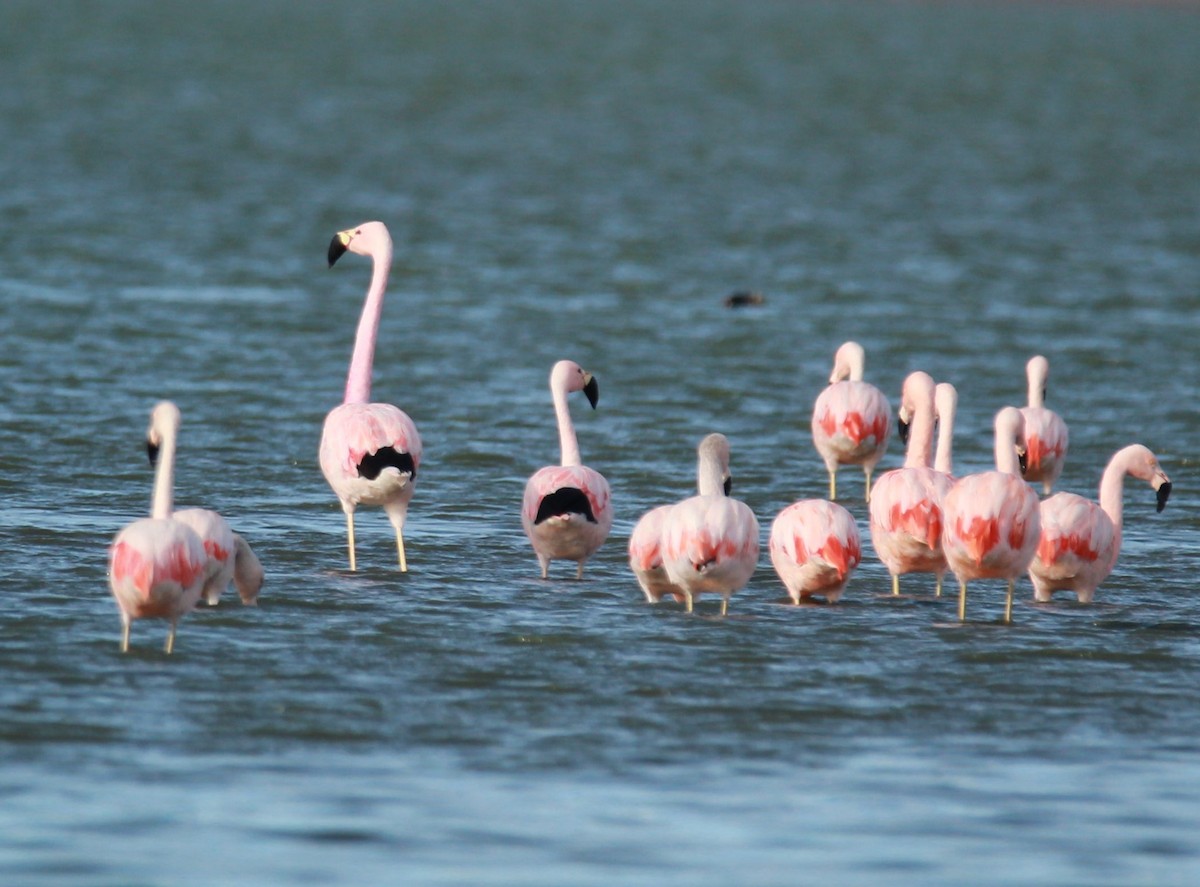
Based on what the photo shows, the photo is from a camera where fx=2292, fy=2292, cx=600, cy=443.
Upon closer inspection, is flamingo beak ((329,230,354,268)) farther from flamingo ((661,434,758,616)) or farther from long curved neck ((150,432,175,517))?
→ flamingo ((661,434,758,616))

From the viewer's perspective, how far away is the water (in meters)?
6.28

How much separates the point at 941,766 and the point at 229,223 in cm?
1900

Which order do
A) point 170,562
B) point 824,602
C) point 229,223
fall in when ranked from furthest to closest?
point 229,223
point 824,602
point 170,562

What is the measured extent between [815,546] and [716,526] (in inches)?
20.3

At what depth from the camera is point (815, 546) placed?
8.73 m

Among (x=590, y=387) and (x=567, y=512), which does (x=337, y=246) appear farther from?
(x=567, y=512)

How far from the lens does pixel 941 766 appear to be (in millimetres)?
6871

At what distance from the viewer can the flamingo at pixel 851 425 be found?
11.6m

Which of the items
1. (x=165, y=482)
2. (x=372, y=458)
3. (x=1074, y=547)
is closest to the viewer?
(x=165, y=482)

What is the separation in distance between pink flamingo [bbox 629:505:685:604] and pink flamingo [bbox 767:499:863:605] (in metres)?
0.43

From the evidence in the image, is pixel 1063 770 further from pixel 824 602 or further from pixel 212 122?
pixel 212 122

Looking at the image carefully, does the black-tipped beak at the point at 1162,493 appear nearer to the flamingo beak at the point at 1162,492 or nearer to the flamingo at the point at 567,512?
the flamingo beak at the point at 1162,492

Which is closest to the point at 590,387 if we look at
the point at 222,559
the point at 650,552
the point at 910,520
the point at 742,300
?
the point at 650,552

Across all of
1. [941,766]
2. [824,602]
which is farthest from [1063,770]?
[824,602]
